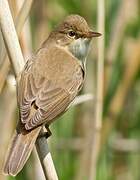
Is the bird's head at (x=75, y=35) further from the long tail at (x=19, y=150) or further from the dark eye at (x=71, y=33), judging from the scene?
the long tail at (x=19, y=150)

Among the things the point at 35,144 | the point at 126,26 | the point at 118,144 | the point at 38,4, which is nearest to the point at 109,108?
the point at 118,144

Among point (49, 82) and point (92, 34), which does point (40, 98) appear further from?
point (92, 34)

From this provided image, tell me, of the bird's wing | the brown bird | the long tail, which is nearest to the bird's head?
the brown bird

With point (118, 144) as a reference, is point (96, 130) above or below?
above

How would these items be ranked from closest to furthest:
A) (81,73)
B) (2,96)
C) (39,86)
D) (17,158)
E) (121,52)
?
(17,158), (39,86), (81,73), (2,96), (121,52)

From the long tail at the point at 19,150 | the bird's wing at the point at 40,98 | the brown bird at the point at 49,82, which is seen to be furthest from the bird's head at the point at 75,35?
the long tail at the point at 19,150

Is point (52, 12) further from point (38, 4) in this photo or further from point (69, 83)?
point (69, 83)

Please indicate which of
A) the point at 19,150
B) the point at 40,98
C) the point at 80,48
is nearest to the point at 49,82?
the point at 40,98

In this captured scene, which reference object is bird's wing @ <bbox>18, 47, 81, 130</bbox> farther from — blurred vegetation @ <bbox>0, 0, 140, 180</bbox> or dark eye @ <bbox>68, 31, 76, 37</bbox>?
blurred vegetation @ <bbox>0, 0, 140, 180</bbox>
